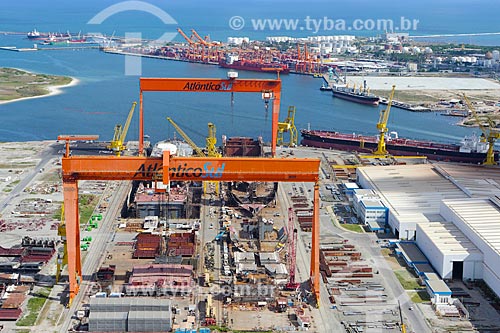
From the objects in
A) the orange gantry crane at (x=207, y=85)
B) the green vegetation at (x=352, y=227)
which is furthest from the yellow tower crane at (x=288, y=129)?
the green vegetation at (x=352, y=227)

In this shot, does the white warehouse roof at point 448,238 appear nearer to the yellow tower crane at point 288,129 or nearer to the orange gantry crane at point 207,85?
the orange gantry crane at point 207,85

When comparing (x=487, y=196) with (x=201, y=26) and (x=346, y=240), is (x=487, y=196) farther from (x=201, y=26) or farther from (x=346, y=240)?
(x=201, y=26)

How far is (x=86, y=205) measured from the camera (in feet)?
87.4

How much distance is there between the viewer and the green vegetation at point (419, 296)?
1888 cm

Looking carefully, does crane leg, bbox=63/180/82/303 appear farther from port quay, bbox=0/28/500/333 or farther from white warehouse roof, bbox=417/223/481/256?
white warehouse roof, bbox=417/223/481/256

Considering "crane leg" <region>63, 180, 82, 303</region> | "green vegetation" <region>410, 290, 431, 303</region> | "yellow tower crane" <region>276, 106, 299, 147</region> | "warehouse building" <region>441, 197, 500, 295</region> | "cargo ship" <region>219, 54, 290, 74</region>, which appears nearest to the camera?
"crane leg" <region>63, 180, 82, 303</region>

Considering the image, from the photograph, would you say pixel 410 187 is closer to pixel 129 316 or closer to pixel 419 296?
pixel 419 296

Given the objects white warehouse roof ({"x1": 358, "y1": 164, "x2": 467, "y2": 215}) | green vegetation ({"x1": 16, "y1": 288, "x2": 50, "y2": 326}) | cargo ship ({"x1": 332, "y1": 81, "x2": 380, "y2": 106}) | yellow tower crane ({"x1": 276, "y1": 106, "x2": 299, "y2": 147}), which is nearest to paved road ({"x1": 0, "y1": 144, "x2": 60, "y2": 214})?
green vegetation ({"x1": 16, "y1": 288, "x2": 50, "y2": 326})

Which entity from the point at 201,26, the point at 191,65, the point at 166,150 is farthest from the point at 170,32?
the point at 166,150

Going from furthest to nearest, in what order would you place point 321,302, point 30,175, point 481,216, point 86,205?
point 30,175
point 86,205
point 481,216
point 321,302

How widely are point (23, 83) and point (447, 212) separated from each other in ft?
135

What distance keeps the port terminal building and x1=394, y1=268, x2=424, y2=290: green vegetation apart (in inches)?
21.7

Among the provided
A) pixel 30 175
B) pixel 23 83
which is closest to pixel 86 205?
pixel 30 175

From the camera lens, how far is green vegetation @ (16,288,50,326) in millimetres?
17297
